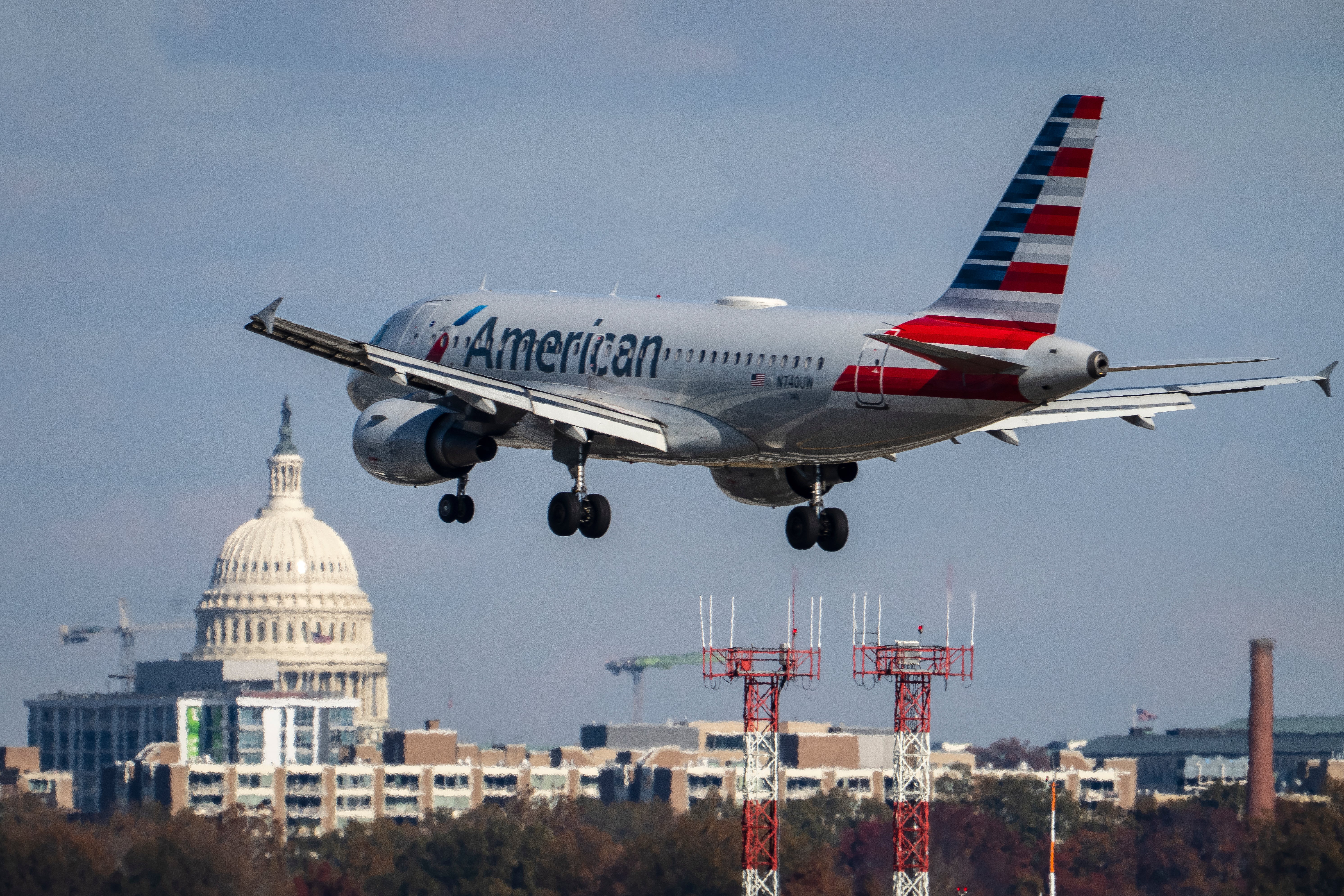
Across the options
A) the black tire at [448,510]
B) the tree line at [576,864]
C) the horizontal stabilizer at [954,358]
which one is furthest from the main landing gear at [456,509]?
the tree line at [576,864]

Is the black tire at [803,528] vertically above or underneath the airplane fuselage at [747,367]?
underneath

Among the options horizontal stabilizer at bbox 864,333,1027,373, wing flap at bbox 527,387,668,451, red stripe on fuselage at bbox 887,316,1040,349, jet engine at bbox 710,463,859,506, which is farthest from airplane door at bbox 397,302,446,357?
horizontal stabilizer at bbox 864,333,1027,373

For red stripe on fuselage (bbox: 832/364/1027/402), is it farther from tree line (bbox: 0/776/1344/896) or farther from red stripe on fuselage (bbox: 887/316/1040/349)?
tree line (bbox: 0/776/1344/896)

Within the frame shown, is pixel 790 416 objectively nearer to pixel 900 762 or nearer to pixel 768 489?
pixel 768 489

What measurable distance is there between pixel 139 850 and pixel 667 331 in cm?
9263

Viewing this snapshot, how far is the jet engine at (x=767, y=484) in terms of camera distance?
7506 centimetres

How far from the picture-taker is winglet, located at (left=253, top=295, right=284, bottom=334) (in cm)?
6238

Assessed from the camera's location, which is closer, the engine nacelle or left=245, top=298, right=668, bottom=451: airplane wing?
left=245, top=298, right=668, bottom=451: airplane wing

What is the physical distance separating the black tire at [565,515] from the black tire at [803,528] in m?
6.53

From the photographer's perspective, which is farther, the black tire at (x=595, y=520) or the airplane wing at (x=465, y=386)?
the black tire at (x=595, y=520)

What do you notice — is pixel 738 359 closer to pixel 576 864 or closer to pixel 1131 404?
pixel 1131 404

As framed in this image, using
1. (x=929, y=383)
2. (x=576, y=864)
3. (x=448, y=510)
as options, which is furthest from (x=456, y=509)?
(x=576, y=864)

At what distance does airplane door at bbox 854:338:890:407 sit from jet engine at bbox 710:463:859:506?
27.8 ft

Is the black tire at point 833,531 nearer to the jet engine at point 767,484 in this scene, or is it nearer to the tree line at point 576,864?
the jet engine at point 767,484
